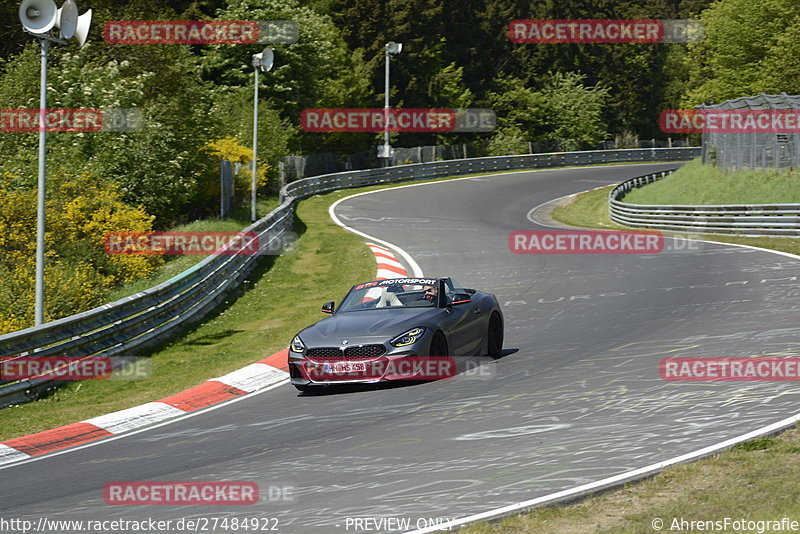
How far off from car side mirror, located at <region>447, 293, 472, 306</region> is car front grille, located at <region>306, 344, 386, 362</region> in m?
1.58

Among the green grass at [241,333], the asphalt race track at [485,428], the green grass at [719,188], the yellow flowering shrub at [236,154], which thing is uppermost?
the yellow flowering shrub at [236,154]

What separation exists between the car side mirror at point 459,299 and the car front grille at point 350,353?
158cm

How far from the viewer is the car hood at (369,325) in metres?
11.9

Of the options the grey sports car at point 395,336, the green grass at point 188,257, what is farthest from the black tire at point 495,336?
the green grass at point 188,257

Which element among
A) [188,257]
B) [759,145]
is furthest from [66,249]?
[759,145]

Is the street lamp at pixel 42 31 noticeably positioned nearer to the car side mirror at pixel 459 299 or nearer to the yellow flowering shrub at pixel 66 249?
the yellow flowering shrub at pixel 66 249

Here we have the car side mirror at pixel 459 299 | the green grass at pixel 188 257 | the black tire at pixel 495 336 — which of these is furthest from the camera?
Answer: the green grass at pixel 188 257

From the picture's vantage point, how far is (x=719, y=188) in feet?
128

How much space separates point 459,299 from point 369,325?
5.02 ft

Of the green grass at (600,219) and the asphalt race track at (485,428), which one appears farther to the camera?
the green grass at (600,219)

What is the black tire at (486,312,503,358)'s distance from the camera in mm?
13616

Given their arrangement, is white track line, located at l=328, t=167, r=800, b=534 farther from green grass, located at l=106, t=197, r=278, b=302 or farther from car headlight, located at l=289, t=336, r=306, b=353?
green grass, located at l=106, t=197, r=278, b=302

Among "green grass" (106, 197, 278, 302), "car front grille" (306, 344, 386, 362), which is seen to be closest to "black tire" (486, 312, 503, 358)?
"car front grille" (306, 344, 386, 362)

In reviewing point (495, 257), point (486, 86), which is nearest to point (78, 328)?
point (495, 257)
